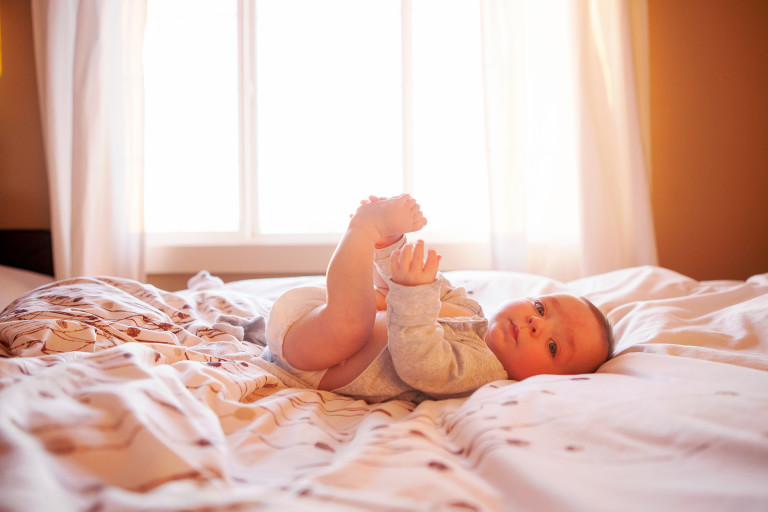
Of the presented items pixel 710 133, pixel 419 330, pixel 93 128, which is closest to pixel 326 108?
pixel 93 128

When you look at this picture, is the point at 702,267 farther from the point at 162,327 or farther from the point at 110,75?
the point at 110,75

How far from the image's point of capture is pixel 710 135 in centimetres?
261

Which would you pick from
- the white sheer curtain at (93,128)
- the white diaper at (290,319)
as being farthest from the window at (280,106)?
the white diaper at (290,319)

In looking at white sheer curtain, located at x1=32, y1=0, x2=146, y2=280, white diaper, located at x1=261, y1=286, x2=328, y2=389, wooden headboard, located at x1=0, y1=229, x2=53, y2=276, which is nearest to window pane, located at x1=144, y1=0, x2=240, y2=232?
white sheer curtain, located at x1=32, y1=0, x2=146, y2=280

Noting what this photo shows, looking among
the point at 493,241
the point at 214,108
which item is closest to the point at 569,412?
the point at 493,241

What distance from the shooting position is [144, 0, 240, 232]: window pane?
296cm

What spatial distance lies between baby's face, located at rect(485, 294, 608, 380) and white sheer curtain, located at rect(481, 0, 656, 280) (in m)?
1.36

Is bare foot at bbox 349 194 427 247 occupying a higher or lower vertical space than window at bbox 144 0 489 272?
lower

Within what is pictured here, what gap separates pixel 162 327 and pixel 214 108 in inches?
77.1

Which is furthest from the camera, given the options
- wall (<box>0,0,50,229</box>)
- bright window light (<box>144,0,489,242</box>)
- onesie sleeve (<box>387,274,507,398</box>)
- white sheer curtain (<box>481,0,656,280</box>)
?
bright window light (<box>144,0,489,242</box>)

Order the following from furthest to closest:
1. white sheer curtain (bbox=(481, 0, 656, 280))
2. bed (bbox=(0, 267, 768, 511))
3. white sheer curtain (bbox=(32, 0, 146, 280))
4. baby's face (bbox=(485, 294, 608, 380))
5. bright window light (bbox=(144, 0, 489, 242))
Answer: bright window light (bbox=(144, 0, 489, 242)) < white sheer curtain (bbox=(32, 0, 146, 280)) < white sheer curtain (bbox=(481, 0, 656, 280)) < baby's face (bbox=(485, 294, 608, 380)) < bed (bbox=(0, 267, 768, 511))

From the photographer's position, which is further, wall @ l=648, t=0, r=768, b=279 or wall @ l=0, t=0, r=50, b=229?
wall @ l=0, t=0, r=50, b=229

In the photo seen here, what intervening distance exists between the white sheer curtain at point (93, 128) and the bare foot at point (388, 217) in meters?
1.81

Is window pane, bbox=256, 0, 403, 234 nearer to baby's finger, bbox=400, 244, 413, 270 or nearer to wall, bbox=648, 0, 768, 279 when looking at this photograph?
wall, bbox=648, 0, 768, 279
